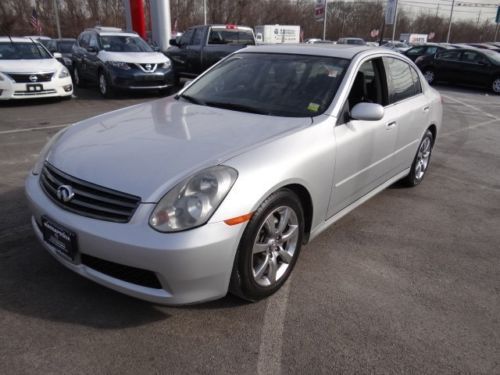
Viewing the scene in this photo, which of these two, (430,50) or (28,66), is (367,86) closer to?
(28,66)

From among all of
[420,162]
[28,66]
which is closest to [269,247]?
[420,162]

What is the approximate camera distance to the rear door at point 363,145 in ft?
10.6

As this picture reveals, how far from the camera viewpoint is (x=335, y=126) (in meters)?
3.14

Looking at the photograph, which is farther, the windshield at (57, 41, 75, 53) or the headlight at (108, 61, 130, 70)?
the windshield at (57, 41, 75, 53)

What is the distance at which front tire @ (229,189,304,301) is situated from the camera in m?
2.45

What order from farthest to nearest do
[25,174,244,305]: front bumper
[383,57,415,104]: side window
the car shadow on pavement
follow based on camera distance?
[383,57,415,104]: side window
the car shadow on pavement
[25,174,244,305]: front bumper

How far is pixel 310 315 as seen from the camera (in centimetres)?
269

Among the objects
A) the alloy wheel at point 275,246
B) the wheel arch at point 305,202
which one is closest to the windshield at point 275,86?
the wheel arch at point 305,202

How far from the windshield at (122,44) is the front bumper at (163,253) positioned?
9.95 m

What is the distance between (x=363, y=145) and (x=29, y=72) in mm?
8382

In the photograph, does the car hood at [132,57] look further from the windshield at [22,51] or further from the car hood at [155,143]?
the car hood at [155,143]

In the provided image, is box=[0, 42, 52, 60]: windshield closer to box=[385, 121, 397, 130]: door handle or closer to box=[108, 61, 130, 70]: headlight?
box=[108, 61, 130, 70]: headlight

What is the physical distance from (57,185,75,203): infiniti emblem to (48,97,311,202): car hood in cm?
9

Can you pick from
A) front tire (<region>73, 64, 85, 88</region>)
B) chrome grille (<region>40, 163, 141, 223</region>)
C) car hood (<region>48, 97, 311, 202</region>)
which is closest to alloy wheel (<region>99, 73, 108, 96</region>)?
front tire (<region>73, 64, 85, 88</region>)
